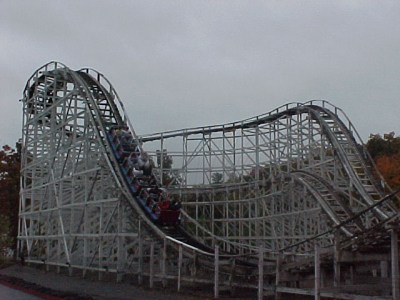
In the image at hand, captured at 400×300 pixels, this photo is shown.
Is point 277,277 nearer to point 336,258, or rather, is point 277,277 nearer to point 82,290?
point 336,258

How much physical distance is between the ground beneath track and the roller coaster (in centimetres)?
52

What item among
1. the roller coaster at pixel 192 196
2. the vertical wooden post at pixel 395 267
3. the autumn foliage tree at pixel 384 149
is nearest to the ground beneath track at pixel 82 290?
the roller coaster at pixel 192 196

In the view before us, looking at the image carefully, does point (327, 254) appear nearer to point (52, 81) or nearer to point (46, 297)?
point (46, 297)

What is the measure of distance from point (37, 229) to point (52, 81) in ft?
18.9

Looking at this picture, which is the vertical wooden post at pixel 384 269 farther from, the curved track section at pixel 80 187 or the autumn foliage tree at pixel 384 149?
the autumn foliage tree at pixel 384 149

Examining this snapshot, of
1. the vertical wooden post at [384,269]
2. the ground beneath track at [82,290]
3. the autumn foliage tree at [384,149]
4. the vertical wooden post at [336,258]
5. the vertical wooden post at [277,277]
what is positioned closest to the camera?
the vertical wooden post at [336,258]

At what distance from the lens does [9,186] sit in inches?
1115

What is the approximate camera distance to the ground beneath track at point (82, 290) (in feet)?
40.9

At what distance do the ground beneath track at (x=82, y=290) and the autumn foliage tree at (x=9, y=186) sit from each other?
10.1 m

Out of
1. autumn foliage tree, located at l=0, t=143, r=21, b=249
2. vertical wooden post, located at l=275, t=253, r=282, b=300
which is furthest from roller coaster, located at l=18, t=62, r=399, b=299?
autumn foliage tree, located at l=0, t=143, r=21, b=249

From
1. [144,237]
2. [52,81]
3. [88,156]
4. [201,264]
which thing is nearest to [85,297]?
[201,264]

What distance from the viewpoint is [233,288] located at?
1268 cm

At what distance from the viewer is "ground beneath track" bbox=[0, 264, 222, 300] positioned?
1246 centimetres

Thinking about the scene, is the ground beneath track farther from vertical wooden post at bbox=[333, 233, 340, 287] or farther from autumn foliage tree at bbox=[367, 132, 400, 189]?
autumn foliage tree at bbox=[367, 132, 400, 189]
